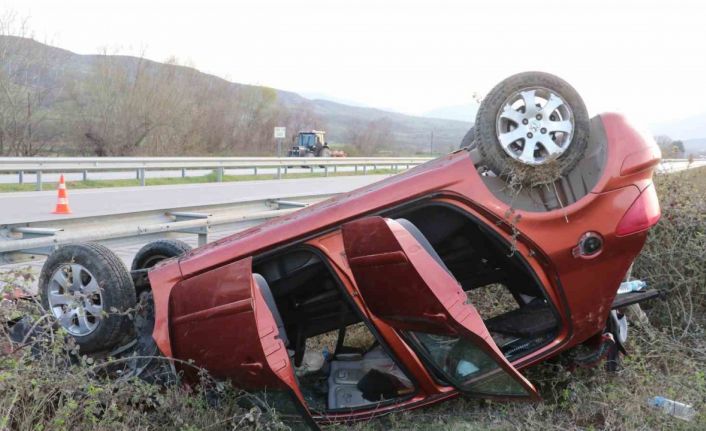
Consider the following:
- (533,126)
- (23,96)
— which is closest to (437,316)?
(533,126)

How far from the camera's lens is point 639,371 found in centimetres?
396

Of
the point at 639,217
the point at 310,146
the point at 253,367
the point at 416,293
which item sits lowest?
the point at 253,367

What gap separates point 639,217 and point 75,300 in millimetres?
2887

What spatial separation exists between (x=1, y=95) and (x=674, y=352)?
98.8 ft

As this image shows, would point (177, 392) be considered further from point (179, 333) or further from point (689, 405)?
point (689, 405)

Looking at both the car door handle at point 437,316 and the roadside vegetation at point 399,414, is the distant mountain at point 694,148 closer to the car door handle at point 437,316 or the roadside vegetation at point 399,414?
the roadside vegetation at point 399,414

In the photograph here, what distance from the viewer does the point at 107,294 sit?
3578 mm

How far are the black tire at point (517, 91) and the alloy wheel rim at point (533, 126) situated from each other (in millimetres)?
15

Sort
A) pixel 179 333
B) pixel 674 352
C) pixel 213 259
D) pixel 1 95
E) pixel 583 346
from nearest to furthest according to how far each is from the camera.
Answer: pixel 179 333, pixel 213 259, pixel 583 346, pixel 674 352, pixel 1 95

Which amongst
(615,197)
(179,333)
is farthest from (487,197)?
(179,333)

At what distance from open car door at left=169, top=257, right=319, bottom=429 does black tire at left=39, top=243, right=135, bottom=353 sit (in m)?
0.44

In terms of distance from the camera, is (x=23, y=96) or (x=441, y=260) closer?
(x=441, y=260)

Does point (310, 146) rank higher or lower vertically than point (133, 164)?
higher

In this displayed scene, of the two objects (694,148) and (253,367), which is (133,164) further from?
(694,148)
